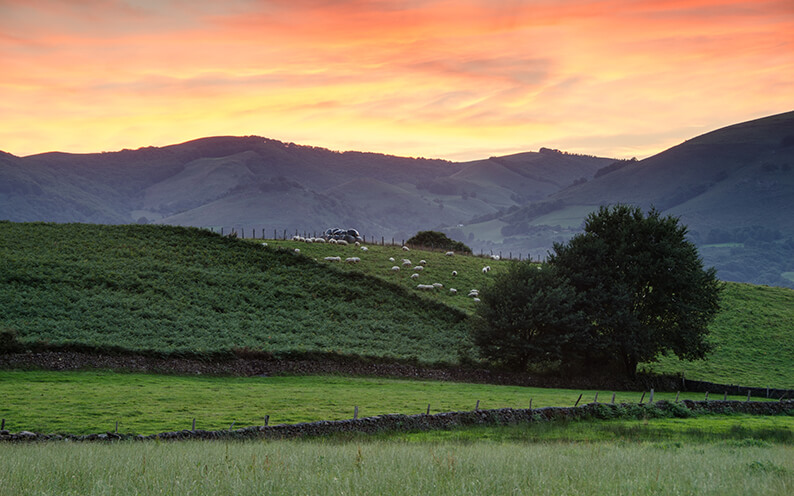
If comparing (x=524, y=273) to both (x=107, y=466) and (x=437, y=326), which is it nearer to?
(x=437, y=326)

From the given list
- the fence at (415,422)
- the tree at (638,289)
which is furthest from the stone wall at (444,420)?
the tree at (638,289)

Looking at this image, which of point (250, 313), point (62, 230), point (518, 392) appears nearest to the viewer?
point (518, 392)

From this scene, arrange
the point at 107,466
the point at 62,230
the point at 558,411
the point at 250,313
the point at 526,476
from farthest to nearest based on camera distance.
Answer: the point at 62,230 < the point at 250,313 < the point at 558,411 < the point at 107,466 < the point at 526,476

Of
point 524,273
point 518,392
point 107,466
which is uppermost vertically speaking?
point 524,273

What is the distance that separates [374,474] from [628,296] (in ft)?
142

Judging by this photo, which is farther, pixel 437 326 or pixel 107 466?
pixel 437 326

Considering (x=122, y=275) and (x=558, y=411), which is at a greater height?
(x=122, y=275)

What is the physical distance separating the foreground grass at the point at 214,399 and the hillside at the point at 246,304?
4.75m

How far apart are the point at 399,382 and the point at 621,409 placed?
694 inches

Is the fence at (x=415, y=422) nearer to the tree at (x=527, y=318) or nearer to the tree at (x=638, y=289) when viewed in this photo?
the tree at (x=638, y=289)

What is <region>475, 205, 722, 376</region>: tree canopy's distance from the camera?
52.6 meters

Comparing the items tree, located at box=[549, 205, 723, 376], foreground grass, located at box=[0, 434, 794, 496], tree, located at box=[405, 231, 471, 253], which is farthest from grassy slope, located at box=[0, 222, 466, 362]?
tree, located at box=[405, 231, 471, 253]

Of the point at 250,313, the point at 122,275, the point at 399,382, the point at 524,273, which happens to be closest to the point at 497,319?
the point at 524,273

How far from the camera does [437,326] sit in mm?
66250
